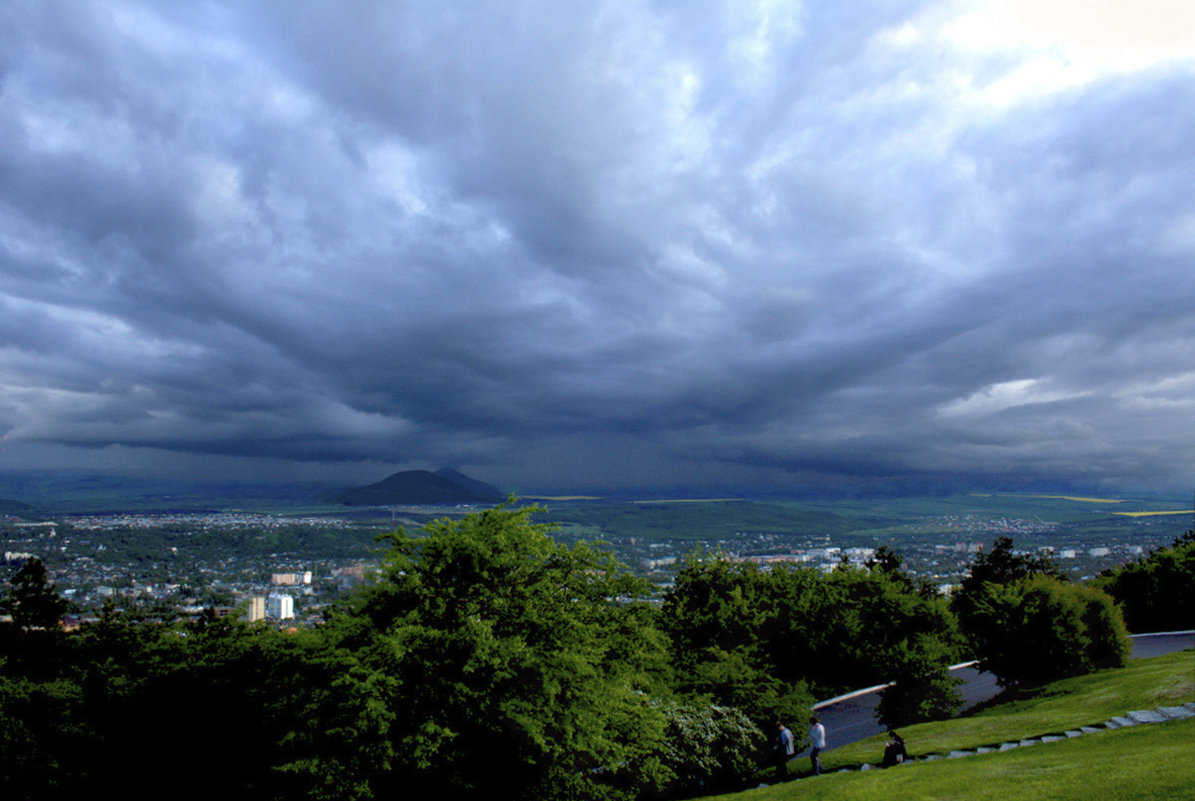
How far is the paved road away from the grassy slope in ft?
16.2

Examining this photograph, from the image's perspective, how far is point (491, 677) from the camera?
15.6 metres

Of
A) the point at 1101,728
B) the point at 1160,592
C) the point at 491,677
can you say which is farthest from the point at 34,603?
the point at 1160,592

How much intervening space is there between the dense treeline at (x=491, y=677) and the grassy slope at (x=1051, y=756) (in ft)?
14.3

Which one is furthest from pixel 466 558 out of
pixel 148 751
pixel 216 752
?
pixel 148 751

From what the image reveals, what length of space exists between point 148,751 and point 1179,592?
80997 mm

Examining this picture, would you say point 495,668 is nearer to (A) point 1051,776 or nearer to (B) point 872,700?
(A) point 1051,776

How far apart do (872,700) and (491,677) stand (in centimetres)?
3226

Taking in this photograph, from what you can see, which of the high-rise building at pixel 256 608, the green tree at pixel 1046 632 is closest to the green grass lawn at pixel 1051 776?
the green tree at pixel 1046 632

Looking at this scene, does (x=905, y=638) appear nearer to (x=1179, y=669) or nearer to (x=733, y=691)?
(x=1179, y=669)

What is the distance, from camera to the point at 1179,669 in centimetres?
2700

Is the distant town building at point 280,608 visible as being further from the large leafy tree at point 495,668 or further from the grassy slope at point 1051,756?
the grassy slope at point 1051,756

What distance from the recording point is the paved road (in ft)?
103

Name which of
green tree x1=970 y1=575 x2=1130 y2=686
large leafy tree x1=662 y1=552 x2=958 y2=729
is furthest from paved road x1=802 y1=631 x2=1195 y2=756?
green tree x1=970 y1=575 x2=1130 y2=686

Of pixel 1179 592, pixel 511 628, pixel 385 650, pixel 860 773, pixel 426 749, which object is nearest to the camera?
pixel 426 749
